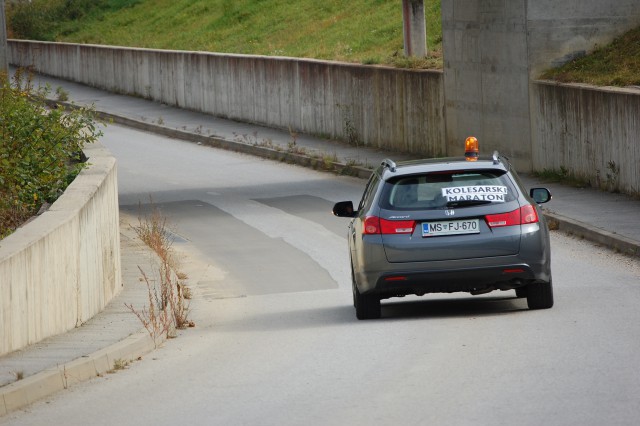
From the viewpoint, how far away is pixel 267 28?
53375 mm

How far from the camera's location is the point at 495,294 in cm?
1606

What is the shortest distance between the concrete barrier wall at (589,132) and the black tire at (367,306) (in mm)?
9690

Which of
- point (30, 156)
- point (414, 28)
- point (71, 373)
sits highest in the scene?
point (414, 28)

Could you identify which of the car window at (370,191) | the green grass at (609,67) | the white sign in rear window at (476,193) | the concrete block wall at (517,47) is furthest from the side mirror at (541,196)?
the concrete block wall at (517,47)

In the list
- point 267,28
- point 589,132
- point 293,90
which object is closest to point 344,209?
point 589,132

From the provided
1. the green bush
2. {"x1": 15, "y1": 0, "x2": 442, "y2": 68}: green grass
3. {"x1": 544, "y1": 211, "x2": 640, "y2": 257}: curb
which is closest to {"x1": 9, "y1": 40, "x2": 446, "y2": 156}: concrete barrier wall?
{"x1": 15, "y1": 0, "x2": 442, "y2": 68}: green grass

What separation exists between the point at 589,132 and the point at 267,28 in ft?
98.3

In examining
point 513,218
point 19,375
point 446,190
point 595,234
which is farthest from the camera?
point 595,234

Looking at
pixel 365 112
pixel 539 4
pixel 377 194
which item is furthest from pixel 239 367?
pixel 365 112

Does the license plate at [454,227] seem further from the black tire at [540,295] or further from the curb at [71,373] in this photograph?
the curb at [71,373]

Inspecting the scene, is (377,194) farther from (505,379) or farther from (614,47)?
(614,47)

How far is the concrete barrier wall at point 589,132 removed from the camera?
23.0 m

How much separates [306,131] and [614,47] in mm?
12371

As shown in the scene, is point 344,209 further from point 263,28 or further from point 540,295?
point 263,28
